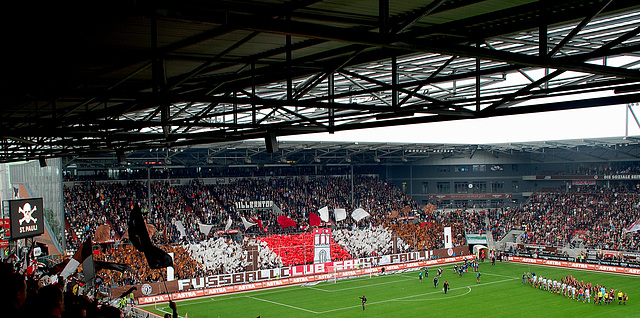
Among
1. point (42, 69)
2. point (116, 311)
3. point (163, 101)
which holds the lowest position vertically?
point (116, 311)

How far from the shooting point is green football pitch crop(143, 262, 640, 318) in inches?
1403

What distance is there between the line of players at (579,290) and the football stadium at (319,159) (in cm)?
14

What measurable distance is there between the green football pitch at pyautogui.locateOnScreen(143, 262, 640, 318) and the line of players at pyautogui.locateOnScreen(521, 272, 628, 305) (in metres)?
0.50

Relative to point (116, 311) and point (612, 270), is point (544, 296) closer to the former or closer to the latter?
point (612, 270)

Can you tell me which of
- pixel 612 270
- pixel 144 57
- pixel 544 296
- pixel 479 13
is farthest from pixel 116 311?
pixel 612 270

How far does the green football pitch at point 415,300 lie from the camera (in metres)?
35.6

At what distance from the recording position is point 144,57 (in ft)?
32.3

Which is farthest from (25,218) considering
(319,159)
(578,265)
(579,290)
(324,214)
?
(578,265)

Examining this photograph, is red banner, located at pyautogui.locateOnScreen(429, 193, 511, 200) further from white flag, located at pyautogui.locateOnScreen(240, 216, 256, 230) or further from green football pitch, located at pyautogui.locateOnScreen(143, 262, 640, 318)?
white flag, located at pyautogui.locateOnScreen(240, 216, 256, 230)

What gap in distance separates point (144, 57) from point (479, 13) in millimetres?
5325

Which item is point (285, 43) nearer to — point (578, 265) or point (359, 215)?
point (359, 215)

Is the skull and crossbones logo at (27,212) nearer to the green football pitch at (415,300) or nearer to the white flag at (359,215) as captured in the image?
the green football pitch at (415,300)

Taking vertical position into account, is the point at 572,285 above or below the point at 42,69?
below

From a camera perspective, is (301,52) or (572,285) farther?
(572,285)
